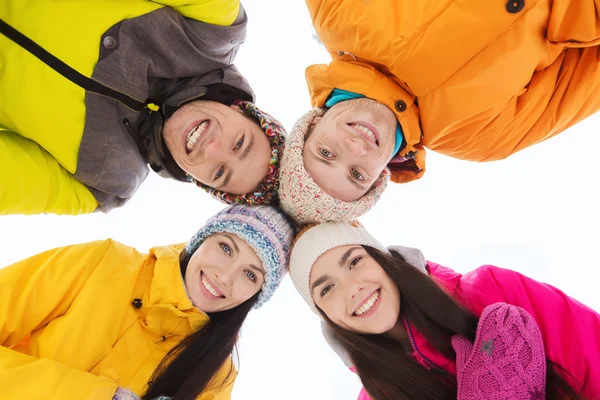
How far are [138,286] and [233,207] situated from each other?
376mm

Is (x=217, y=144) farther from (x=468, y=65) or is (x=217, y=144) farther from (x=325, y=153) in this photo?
(x=468, y=65)

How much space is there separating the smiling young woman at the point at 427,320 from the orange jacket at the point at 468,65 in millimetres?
381

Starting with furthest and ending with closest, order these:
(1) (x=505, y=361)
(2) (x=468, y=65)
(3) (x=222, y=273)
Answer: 1. (3) (x=222, y=273)
2. (2) (x=468, y=65)
3. (1) (x=505, y=361)

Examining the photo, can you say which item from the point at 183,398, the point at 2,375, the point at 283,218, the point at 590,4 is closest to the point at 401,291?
the point at 283,218

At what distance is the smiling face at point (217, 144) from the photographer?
1.20 meters

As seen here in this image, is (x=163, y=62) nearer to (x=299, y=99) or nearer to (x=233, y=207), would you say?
(x=233, y=207)

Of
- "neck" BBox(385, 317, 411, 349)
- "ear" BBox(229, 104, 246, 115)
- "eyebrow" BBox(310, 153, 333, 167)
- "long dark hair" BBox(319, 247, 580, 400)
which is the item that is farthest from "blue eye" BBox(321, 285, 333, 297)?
"ear" BBox(229, 104, 246, 115)

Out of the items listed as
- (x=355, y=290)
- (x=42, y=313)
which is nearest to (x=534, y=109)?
(x=355, y=290)

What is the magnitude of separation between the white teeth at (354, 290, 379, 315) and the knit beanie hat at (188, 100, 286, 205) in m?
0.43

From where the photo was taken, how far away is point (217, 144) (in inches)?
46.8

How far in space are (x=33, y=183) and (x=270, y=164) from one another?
63cm

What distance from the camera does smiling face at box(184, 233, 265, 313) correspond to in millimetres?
1236

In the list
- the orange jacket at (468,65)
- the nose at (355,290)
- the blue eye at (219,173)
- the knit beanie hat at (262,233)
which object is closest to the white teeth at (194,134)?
the blue eye at (219,173)

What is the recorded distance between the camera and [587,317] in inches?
44.1
